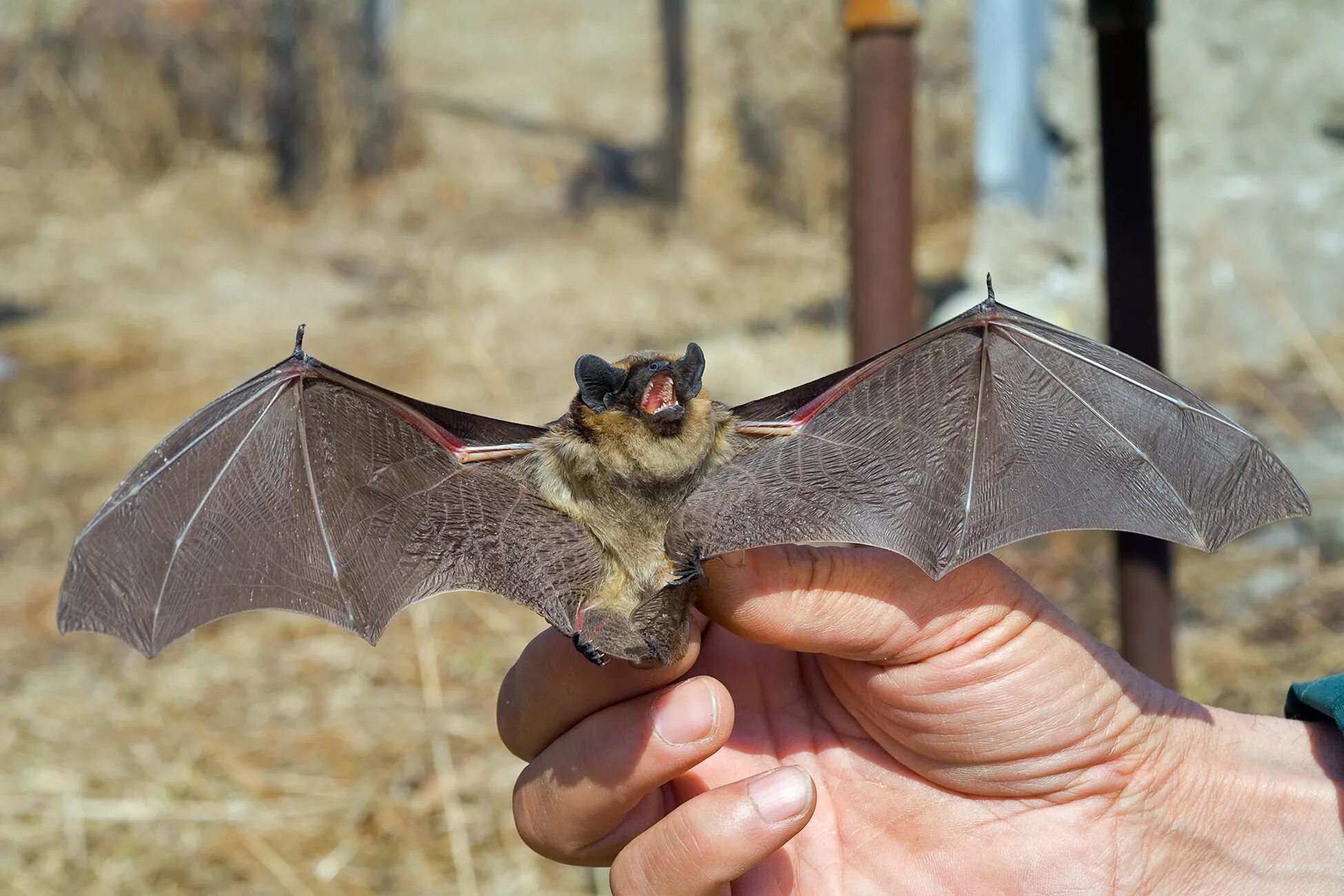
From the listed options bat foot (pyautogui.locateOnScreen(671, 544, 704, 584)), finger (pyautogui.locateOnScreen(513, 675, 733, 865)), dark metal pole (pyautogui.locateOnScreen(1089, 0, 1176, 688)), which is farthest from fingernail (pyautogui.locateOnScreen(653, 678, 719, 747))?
dark metal pole (pyautogui.locateOnScreen(1089, 0, 1176, 688))

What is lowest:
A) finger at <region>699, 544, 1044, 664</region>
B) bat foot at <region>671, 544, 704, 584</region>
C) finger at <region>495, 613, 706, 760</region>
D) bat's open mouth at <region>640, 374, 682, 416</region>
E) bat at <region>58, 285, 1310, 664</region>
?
finger at <region>495, 613, 706, 760</region>

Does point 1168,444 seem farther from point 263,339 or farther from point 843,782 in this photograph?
point 263,339

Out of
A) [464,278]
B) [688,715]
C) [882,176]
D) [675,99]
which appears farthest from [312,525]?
[675,99]

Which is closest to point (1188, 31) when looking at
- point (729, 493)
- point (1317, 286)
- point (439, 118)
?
point (1317, 286)

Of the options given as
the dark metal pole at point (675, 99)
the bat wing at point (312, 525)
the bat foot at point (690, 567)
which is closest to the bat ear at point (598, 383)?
the bat wing at point (312, 525)

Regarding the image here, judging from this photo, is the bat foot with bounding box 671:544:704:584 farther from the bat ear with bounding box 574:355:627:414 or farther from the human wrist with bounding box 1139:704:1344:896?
the human wrist with bounding box 1139:704:1344:896

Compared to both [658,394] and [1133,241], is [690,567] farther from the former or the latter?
[1133,241]
